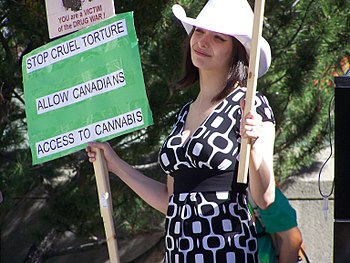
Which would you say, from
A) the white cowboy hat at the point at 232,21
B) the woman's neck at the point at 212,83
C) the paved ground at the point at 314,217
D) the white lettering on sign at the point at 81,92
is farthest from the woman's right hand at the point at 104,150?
the paved ground at the point at 314,217

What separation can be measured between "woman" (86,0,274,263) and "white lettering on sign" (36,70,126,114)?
37 cm

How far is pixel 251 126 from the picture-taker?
2541 mm

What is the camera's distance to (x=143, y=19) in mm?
3990

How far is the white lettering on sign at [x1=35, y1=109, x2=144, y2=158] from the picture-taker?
309 centimetres

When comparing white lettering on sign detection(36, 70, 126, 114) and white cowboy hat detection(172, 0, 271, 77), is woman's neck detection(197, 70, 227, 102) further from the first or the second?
white lettering on sign detection(36, 70, 126, 114)

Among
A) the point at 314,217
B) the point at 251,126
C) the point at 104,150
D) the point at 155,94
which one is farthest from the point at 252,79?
the point at 314,217

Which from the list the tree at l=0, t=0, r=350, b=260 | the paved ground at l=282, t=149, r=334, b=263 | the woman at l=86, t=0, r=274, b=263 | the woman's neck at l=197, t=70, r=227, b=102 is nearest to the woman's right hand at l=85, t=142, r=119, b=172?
the woman at l=86, t=0, r=274, b=263

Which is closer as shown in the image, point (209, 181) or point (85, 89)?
point (209, 181)

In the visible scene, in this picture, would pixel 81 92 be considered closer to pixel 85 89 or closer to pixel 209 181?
pixel 85 89

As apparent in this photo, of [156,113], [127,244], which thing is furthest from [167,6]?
[127,244]

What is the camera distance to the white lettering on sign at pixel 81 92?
3.13 m

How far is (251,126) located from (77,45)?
100 centimetres

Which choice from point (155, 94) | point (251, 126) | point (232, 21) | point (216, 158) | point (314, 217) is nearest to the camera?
point (251, 126)

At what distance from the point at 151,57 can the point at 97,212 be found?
3.24ft
